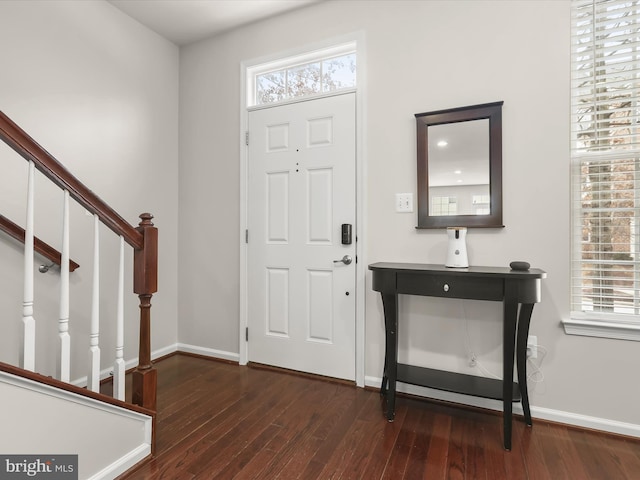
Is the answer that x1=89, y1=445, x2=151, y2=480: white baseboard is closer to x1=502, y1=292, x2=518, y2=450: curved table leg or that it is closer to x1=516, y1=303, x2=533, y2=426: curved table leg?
x1=502, y1=292, x2=518, y2=450: curved table leg

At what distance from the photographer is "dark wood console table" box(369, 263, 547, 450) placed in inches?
72.1

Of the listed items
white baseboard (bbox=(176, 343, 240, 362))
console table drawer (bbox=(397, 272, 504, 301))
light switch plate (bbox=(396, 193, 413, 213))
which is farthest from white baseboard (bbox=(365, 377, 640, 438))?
white baseboard (bbox=(176, 343, 240, 362))

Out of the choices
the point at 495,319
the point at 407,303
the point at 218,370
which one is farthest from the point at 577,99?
the point at 218,370

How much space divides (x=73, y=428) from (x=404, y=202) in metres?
2.12

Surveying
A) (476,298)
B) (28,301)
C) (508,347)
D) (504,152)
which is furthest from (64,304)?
(504,152)

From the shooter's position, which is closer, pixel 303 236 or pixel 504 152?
pixel 504 152

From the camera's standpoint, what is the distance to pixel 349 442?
6.12 ft

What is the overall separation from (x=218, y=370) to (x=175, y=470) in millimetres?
1233

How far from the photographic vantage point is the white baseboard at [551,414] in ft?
6.31

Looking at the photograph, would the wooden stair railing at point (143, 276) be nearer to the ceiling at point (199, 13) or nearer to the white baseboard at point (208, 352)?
the white baseboard at point (208, 352)

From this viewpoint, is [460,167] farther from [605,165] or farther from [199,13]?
[199,13]

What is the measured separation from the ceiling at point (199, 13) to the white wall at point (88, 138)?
0.13m

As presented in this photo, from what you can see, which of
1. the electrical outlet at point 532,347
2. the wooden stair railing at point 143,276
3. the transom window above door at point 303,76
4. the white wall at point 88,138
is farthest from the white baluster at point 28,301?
the electrical outlet at point 532,347

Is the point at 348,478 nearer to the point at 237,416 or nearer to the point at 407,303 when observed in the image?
the point at 237,416
